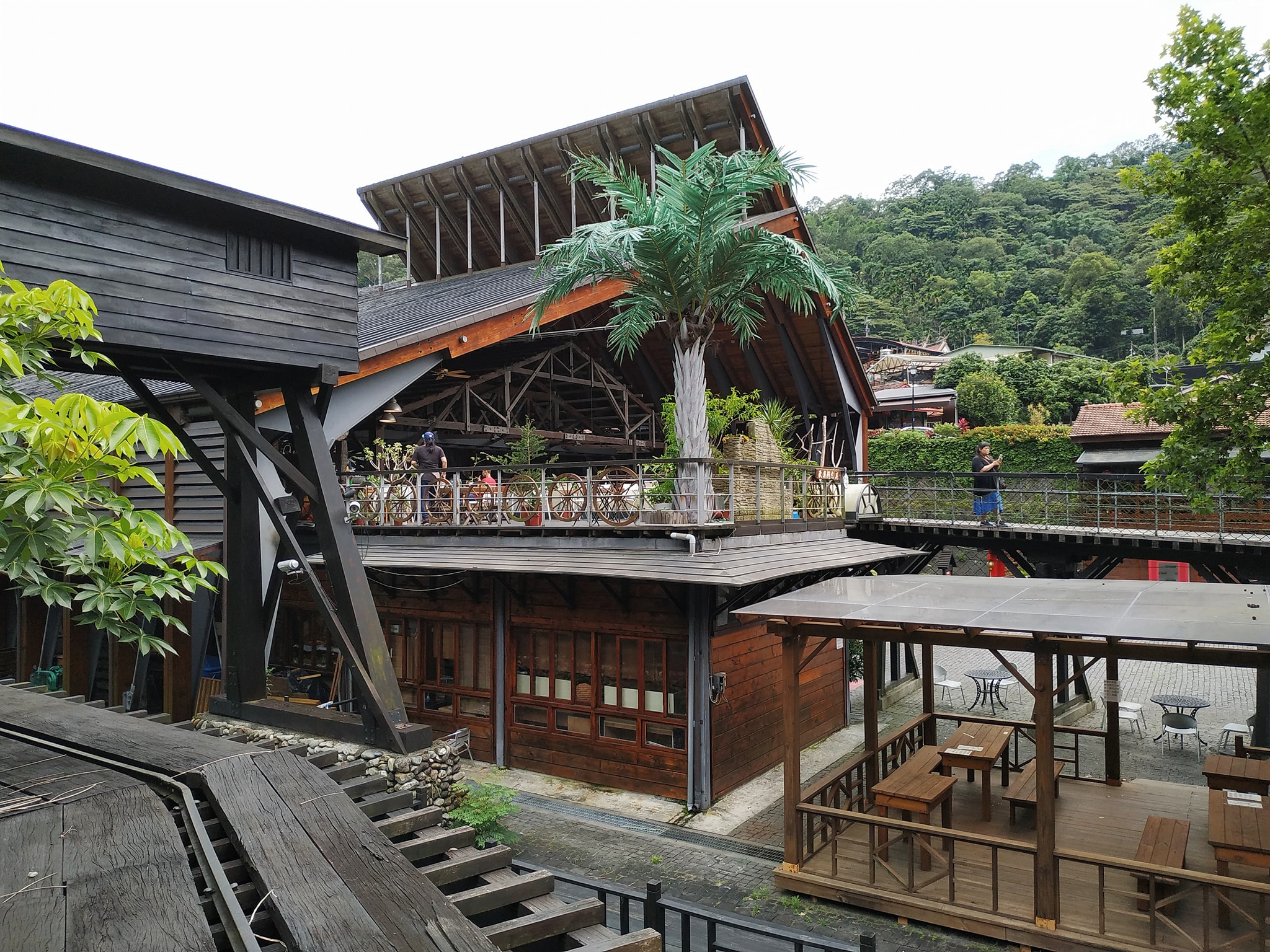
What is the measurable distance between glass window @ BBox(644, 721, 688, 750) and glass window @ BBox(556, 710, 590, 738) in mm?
Result: 1017

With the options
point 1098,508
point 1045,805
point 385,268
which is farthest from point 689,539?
point 385,268

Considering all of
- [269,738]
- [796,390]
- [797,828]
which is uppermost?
[796,390]

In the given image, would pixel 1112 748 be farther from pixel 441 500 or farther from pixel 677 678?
pixel 441 500

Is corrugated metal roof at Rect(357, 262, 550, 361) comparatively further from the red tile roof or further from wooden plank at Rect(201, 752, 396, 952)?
the red tile roof

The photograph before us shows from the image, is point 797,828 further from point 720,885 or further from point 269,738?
point 269,738

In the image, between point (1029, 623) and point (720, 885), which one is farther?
point (720, 885)

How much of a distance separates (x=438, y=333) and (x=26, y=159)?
6860 millimetres

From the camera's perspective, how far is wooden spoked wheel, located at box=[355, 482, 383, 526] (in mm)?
14578

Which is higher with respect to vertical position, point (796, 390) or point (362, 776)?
point (796, 390)

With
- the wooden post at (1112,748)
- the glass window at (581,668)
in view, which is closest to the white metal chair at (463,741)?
the glass window at (581,668)

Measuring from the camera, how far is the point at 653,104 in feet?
60.3

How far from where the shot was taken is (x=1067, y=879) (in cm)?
836

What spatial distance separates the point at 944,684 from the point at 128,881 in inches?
693

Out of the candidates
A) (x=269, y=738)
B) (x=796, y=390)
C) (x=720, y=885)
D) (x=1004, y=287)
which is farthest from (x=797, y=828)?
(x=1004, y=287)
